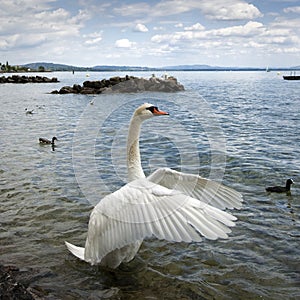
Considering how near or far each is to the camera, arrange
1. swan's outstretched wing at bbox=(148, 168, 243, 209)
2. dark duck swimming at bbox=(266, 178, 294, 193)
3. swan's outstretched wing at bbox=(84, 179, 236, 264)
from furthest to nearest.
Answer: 1. dark duck swimming at bbox=(266, 178, 294, 193)
2. swan's outstretched wing at bbox=(148, 168, 243, 209)
3. swan's outstretched wing at bbox=(84, 179, 236, 264)

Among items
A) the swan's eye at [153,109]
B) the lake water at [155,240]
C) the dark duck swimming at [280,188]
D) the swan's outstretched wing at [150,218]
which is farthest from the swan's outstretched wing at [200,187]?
the dark duck swimming at [280,188]

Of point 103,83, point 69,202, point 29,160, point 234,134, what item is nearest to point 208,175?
point 69,202

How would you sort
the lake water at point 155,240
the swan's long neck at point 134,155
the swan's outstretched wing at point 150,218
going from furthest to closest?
1. the swan's long neck at point 134,155
2. the lake water at point 155,240
3. the swan's outstretched wing at point 150,218

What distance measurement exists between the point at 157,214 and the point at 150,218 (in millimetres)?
99

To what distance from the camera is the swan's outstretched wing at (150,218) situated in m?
4.39

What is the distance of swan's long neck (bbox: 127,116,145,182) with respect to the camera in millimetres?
6820

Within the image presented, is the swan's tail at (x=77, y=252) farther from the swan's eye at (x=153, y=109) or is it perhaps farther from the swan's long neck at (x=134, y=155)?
the swan's eye at (x=153, y=109)

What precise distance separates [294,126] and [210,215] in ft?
71.4

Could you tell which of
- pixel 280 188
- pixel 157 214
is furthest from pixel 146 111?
pixel 280 188

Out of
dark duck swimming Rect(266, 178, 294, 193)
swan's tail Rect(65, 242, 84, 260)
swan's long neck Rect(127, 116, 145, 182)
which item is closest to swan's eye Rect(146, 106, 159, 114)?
swan's long neck Rect(127, 116, 145, 182)

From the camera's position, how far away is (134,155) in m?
6.90

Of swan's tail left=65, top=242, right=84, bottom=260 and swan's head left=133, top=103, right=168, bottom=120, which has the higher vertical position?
swan's head left=133, top=103, right=168, bottom=120

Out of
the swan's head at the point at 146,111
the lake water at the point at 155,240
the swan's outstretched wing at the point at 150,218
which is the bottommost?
the lake water at the point at 155,240

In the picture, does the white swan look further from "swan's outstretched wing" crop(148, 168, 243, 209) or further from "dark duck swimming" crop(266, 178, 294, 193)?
"dark duck swimming" crop(266, 178, 294, 193)
